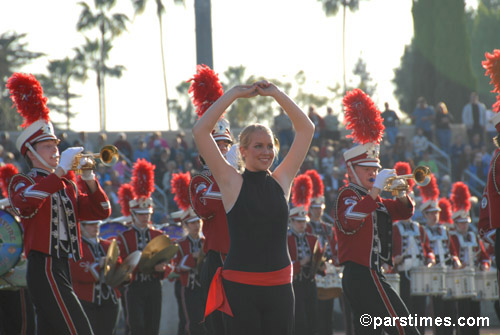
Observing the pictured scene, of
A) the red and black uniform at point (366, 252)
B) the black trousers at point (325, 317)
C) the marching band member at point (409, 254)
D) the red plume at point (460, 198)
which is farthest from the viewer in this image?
the black trousers at point (325, 317)

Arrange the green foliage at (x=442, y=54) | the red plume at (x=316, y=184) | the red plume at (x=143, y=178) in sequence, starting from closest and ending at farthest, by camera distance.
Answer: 1. the red plume at (x=143, y=178)
2. the red plume at (x=316, y=184)
3. the green foliage at (x=442, y=54)

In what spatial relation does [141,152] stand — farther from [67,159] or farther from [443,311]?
[67,159]

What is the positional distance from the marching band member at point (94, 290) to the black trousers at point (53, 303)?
11.5ft

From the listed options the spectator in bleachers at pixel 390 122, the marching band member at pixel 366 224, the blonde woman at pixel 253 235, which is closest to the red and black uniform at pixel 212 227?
the marching band member at pixel 366 224

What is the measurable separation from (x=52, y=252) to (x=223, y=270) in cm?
197

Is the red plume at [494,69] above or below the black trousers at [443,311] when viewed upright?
above

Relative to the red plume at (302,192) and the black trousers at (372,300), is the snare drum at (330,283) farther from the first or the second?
the black trousers at (372,300)

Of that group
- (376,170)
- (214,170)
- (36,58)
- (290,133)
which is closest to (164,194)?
(290,133)

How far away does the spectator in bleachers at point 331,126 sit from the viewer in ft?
77.7

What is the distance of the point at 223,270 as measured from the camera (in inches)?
231

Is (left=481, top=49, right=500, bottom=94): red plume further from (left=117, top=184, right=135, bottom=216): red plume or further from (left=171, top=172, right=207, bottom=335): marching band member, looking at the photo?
(left=117, top=184, right=135, bottom=216): red plume

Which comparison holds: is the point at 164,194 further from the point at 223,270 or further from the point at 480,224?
the point at 223,270

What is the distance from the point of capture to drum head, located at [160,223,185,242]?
47.3 feet

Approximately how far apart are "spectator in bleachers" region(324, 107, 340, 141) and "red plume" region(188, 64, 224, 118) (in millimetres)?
14563
